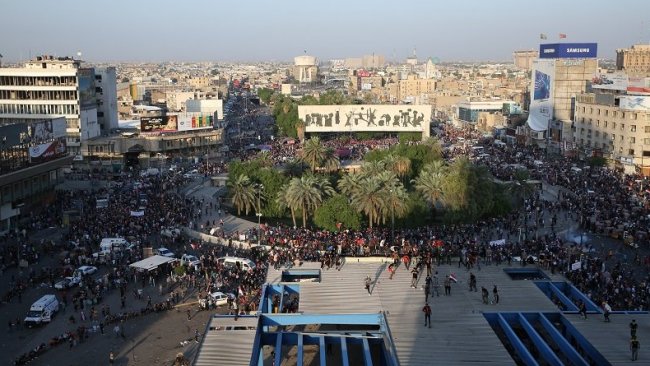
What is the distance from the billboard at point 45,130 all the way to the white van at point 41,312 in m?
22.3

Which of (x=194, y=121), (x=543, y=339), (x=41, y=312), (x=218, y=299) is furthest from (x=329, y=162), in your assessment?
(x=543, y=339)

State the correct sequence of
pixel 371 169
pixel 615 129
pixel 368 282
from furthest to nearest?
pixel 615 129 < pixel 371 169 < pixel 368 282

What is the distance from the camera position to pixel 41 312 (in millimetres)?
28344

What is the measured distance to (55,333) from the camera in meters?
27.2

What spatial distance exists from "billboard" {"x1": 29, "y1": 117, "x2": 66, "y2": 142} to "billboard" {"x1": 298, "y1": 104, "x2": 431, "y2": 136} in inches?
1683

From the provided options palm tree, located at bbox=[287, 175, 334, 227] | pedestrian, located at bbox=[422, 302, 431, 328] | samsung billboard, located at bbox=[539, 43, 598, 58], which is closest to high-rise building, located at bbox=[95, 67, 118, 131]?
palm tree, located at bbox=[287, 175, 334, 227]

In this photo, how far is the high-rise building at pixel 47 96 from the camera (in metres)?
68.8

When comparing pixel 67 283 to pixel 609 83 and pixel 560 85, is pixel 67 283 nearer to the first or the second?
pixel 560 85

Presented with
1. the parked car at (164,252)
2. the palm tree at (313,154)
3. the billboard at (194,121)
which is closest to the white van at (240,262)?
the parked car at (164,252)

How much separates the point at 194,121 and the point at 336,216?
41.7 m

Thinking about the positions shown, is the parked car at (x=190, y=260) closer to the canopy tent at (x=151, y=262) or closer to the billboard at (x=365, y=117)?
the canopy tent at (x=151, y=262)

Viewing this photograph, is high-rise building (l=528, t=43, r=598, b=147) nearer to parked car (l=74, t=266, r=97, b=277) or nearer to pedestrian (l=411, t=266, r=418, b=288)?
pedestrian (l=411, t=266, r=418, b=288)

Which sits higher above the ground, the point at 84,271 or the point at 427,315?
the point at 427,315

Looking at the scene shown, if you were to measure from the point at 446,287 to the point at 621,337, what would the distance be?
642cm
